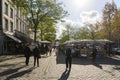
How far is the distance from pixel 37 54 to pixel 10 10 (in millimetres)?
27436

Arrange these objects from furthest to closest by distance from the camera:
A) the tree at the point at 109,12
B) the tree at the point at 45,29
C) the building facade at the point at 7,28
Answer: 1. the tree at the point at 45,29
2. the tree at the point at 109,12
3. the building facade at the point at 7,28

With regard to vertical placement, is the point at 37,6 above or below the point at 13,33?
above

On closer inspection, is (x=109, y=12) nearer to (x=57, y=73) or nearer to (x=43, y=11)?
(x=43, y=11)

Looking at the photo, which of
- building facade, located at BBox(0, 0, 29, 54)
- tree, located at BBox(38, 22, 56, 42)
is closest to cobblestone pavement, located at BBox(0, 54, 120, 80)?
building facade, located at BBox(0, 0, 29, 54)

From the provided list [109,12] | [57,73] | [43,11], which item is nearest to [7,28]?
[43,11]

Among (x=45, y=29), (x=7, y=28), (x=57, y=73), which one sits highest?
(x=45, y=29)

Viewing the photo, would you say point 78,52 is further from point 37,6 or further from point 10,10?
point 10,10

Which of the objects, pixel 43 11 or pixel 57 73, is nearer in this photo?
pixel 57 73

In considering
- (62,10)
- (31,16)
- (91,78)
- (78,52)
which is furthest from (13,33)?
(91,78)

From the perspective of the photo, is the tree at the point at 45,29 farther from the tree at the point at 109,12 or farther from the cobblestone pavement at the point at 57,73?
the cobblestone pavement at the point at 57,73

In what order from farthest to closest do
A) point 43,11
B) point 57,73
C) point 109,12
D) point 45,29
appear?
point 45,29 → point 109,12 → point 43,11 → point 57,73

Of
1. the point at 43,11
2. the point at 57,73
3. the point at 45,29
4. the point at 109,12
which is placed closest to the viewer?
the point at 57,73

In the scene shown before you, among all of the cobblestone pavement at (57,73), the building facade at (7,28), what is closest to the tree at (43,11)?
the building facade at (7,28)

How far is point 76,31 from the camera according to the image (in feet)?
386
